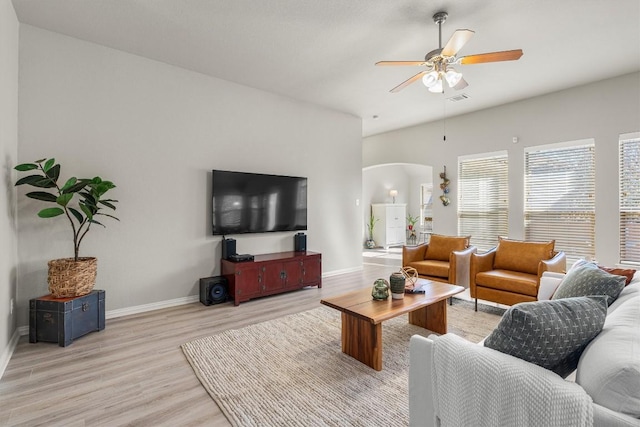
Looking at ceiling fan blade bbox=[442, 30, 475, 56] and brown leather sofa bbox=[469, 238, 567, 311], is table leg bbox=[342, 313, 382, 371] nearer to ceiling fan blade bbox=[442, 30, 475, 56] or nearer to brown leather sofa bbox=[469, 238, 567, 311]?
brown leather sofa bbox=[469, 238, 567, 311]

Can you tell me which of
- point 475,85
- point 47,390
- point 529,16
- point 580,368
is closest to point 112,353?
point 47,390

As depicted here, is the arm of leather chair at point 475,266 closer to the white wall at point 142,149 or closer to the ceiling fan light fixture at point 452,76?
the ceiling fan light fixture at point 452,76

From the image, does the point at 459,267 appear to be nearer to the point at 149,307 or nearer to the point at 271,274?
the point at 271,274

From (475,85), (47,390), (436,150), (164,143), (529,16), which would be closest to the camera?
(47,390)

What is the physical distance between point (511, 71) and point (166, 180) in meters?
4.70

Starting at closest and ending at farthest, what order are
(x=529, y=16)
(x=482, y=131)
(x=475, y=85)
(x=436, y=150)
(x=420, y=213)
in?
1. (x=529, y=16)
2. (x=475, y=85)
3. (x=482, y=131)
4. (x=436, y=150)
5. (x=420, y=213)

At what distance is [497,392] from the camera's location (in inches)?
44.6

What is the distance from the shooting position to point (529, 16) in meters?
2.90

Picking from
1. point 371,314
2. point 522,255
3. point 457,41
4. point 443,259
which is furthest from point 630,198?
point 371,314

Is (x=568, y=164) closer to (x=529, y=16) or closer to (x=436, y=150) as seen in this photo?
(x=436, y=150)

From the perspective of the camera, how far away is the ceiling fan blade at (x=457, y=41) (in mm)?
2320

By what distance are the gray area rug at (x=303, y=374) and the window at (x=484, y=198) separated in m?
2.55

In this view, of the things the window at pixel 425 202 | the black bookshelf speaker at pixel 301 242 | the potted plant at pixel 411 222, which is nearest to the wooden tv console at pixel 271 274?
the black bookshelf speaker at pixel 301 242

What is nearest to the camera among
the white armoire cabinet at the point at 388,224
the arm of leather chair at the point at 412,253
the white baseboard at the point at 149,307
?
the white baseboard at the point at 149,307
